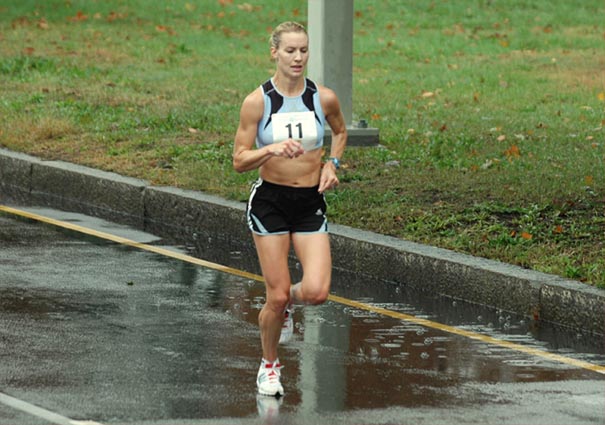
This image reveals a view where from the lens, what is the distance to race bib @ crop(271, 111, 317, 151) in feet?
23.8

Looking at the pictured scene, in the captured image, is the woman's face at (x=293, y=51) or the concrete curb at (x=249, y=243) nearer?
the woman's face at (x=293, y=51)

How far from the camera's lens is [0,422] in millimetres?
6641

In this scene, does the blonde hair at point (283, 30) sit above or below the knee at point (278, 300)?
above

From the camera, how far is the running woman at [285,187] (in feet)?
23.7

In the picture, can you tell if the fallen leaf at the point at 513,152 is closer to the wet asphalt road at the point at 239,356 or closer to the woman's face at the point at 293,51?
the wet asphalt road at the point at 239,356

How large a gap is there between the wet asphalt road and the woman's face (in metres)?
1.48

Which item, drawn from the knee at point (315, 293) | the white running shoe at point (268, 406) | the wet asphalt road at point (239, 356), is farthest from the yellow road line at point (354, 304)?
the white running shoe at point (268, 406)

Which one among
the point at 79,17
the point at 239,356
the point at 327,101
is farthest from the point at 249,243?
the point at 79,17

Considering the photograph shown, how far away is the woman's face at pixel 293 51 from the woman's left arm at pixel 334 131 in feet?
0.89

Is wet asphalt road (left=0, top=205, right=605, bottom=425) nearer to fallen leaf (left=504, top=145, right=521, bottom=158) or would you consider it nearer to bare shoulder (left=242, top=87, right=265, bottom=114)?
bare shoulder (left=242, top=87, right=265, bottom=114)

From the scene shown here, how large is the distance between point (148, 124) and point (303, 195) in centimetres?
836

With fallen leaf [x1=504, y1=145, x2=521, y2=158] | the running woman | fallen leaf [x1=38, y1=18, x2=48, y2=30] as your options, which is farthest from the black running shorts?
fallen leaf [x1=38, y1=18, x2=48, y2=30]

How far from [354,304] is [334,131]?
2134 mm

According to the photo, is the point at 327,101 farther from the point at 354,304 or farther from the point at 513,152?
the point at 513,152
